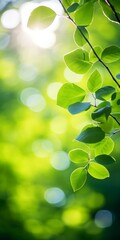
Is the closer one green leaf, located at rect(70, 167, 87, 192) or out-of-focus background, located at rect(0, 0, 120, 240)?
green leaf, located at rect(70, 167, 87, 192)

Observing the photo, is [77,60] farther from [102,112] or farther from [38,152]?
[38,152]

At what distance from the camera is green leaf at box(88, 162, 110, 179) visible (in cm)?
61

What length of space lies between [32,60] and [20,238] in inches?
99.4

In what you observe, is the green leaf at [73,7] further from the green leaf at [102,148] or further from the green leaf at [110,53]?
the green leaf at [102,148]

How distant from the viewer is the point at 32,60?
4.82 metres

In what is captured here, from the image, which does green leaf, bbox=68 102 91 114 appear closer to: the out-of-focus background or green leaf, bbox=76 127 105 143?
green leaf, bbox=76 127 105 143

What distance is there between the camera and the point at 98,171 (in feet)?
2.02

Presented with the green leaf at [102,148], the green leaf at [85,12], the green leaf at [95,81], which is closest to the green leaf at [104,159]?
the green leaf at [102,148]

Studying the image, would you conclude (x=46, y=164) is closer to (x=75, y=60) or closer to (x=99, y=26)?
(x=99, y=26)

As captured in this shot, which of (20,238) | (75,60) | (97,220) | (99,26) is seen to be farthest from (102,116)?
(97,220)

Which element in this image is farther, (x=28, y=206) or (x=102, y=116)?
(x=28, y=206)

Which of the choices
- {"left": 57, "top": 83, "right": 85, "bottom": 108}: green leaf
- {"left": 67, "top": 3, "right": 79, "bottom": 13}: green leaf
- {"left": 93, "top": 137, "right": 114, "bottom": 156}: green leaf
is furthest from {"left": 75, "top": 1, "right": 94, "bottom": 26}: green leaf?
{"left": 93, "top": 137, "right": 114, "bottom": 156}: green leaf

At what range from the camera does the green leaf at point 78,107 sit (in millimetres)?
538

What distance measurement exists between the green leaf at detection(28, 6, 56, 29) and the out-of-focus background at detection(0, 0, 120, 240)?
369 cm
